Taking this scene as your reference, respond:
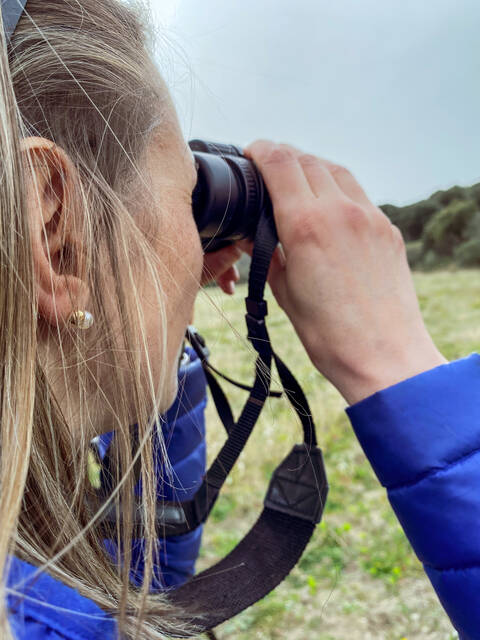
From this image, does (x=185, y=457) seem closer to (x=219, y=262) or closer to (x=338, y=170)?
(x=219, y=262)

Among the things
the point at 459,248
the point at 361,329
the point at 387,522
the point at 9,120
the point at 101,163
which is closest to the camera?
the point at 9,120

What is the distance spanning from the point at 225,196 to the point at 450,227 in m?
1.32

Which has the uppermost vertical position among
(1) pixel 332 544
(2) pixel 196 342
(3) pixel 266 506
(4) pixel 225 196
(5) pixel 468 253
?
(4) pixel 225 196

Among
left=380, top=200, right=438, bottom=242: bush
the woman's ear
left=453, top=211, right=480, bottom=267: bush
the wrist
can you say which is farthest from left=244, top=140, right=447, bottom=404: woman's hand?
left=453, top=211, right=480, bottom=267: bush

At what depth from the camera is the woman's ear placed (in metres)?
0.46

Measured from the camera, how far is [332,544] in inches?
56.6

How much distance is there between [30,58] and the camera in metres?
0.49

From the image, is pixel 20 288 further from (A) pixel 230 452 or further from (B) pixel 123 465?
(A) pixel 230 452

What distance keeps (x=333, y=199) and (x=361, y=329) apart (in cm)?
16

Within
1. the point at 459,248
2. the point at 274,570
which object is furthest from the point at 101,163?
the point at 459,248

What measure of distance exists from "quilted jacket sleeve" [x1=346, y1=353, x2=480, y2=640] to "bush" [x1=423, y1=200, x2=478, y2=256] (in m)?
1.00

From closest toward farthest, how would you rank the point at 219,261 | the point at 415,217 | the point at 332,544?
the point at 219,261 → the point at 415,217 → the point at 332,544

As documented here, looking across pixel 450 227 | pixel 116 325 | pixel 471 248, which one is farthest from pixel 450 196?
pixel 116 325

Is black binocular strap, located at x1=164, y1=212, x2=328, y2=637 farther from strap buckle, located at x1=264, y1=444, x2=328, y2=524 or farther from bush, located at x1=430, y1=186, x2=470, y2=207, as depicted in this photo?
bush, located at x1=430, y1=186, x2=470, y2=207
